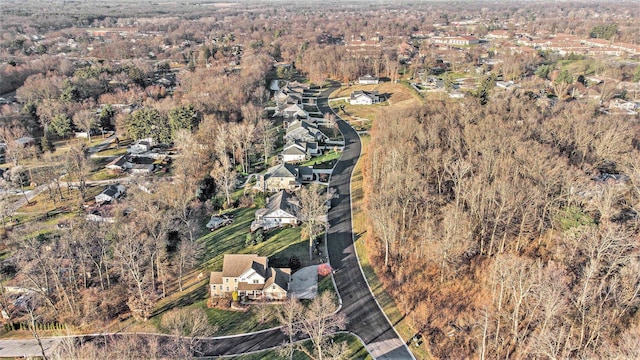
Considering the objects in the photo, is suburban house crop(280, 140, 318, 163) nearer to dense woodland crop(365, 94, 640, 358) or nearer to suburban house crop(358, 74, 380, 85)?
dense woodland crop(365, 94, 640, 358)

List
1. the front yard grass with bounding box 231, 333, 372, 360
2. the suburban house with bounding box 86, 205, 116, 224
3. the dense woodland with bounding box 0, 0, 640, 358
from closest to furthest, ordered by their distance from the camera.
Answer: the dense woodland with bounding box 0, 0, 640, 358 < the front yard grass with bounding box 231, 333, 372, 360 < the suburban house with bounding box 86, 205, 116, 224

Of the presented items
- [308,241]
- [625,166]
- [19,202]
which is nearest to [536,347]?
[308,241]

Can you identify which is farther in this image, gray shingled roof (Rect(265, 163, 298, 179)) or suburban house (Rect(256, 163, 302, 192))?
gray shingled roof (Rect(265, 163, 298, 179))

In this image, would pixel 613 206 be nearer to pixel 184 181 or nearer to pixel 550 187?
pixel 550 187

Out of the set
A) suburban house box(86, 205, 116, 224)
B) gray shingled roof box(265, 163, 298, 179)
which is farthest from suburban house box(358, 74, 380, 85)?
suburban house box(86, 205, 116, 224)

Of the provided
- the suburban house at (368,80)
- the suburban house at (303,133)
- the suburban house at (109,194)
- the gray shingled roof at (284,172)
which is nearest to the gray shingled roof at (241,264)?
the gray shingled roof at (284,172)

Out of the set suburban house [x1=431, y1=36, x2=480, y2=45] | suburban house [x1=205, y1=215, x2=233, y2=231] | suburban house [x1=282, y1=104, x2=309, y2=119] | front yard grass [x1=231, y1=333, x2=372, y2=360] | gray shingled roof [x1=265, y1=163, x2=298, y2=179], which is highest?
suburban house [x1=431, y1=36, x2=480, y2=45]
